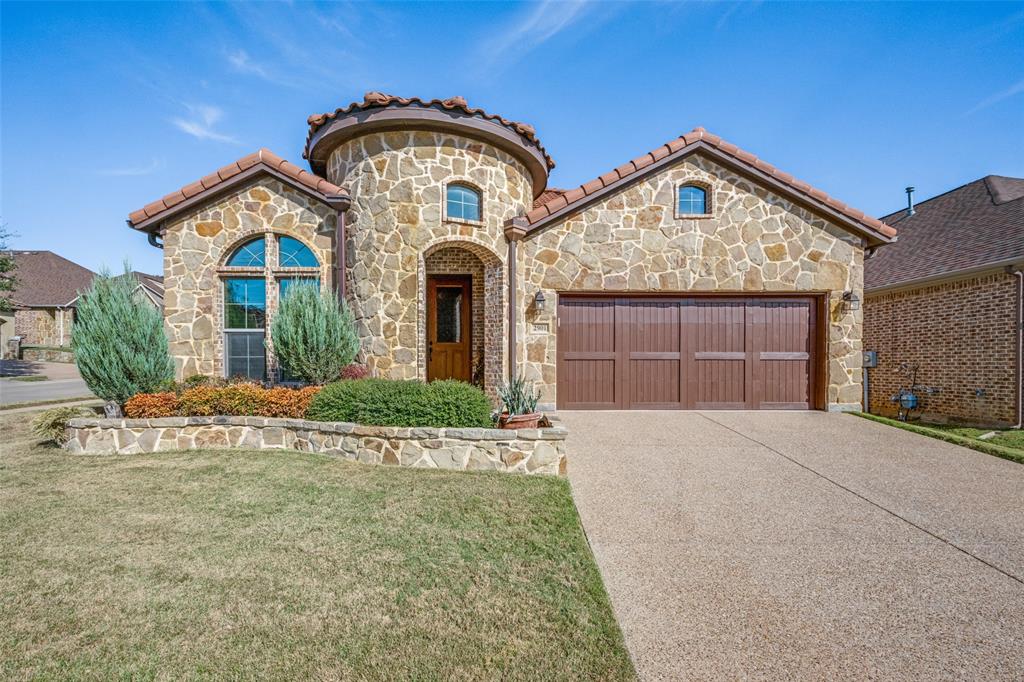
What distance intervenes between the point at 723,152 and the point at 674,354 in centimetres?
402

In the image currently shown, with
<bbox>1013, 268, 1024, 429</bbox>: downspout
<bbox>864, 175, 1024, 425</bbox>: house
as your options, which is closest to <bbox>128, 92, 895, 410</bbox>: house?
<bbox>1013, 268, 1024, 429</bbox>: downspout

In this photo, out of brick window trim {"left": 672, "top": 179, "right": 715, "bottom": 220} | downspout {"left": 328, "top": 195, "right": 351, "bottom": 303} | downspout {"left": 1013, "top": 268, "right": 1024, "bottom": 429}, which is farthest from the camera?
brick window trim {"left": 672, "top": 179, "right": 715, "bottom": 220}

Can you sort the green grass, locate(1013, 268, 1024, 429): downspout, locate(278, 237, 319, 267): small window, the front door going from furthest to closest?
1. the front door
2. locate(1013, 268, 1024, 429): downspout
3. locate(278, 237, 319, 267): small window
4. the green grass

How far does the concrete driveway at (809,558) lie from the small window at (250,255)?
635cm

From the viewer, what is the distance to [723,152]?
8.77 metres

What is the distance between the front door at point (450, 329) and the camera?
9422mm

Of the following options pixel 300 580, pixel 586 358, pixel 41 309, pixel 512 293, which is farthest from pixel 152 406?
pixel 41 309

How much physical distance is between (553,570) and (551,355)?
590 centimetres

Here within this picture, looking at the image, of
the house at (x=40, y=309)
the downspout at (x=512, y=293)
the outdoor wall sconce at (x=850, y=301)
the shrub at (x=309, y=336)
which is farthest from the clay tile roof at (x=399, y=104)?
the house at (x=40, y=309)

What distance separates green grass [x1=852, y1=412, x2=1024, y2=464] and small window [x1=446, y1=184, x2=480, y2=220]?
8056 mm

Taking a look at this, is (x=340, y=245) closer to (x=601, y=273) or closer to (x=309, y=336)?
(x=309, y=336)

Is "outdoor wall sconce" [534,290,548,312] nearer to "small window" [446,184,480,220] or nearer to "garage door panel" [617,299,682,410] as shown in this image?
"garage door panel" [617,299,682,410]

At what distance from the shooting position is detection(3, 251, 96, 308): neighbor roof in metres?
28.1

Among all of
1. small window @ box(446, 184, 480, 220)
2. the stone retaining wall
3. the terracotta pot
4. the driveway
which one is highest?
small window @ box(446, 184, 480, 220)
